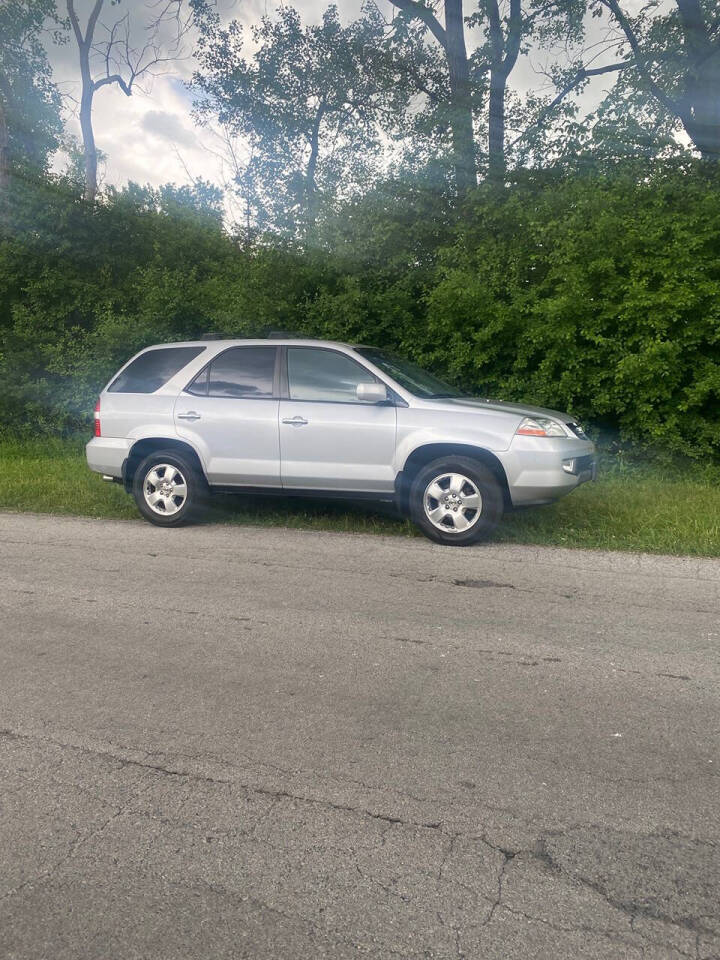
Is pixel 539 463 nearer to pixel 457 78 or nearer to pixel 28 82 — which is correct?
pixel 457 78

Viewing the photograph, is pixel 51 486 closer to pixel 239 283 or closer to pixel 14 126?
pixel 239 283

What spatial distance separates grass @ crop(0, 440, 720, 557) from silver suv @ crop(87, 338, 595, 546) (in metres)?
0.55

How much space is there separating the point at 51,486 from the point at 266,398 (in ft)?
12.7

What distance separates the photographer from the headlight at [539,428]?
294 inches

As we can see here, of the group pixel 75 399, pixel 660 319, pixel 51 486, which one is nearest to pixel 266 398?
pixel 51 486

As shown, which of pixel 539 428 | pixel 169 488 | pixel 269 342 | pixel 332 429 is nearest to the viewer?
pixel 539 428

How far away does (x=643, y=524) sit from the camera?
8.06 m

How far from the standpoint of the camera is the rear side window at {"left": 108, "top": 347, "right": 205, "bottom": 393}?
8656 millimetres

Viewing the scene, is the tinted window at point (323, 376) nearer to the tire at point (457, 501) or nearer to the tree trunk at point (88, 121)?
the tire at point (457, 501)

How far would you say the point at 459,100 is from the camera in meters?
16.3

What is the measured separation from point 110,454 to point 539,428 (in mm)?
4377

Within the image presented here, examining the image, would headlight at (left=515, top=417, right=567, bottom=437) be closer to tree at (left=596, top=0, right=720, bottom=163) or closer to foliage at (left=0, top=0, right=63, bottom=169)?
tree at (left=596, top=0, right=720, bottom=163)

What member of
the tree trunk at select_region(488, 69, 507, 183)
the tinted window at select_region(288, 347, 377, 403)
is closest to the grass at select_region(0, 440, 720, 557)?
the tinted window at select_region(288, 347, 377, 403)

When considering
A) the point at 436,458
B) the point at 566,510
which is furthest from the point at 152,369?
the point at 566,510
